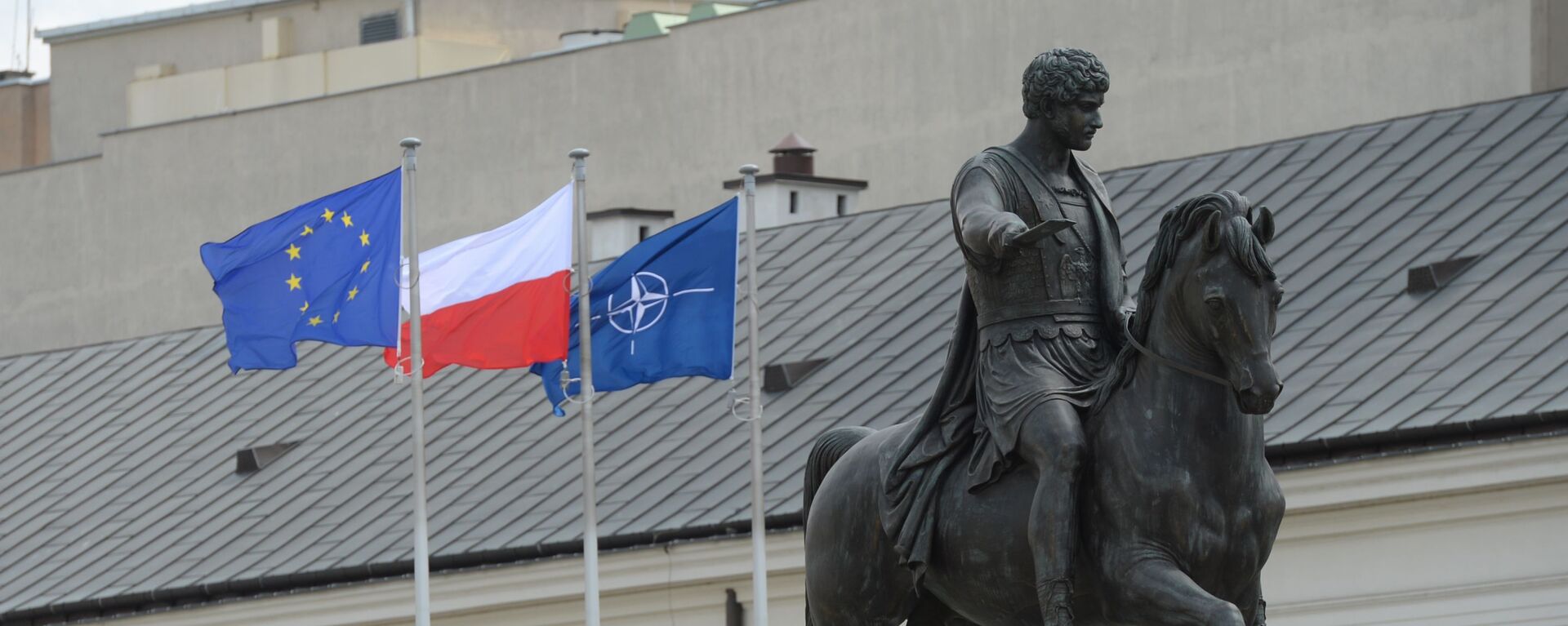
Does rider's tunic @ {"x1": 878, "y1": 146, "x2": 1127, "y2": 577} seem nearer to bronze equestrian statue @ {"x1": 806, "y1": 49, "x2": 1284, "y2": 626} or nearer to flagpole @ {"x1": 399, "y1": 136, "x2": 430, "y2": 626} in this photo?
bronze equestrian statue @ {"x1": 806, "y1": 49, "x2": 1284, "y2": 626}

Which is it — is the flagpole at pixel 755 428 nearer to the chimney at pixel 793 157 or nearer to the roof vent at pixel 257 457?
the roof vent at pixel 257 457

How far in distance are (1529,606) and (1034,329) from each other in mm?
17402

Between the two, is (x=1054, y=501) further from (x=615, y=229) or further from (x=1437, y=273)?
(x=615, y=229)

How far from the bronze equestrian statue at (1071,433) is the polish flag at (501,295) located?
14.3 meters

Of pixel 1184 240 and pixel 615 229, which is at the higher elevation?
pixel 615 229

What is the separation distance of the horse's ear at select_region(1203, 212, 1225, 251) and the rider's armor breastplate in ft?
2.55

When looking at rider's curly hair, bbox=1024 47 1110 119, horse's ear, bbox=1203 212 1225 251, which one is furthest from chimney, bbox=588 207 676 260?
horse's ear, bbox=1203 212 1225 251

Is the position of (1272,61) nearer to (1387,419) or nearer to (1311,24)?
(1311,24)

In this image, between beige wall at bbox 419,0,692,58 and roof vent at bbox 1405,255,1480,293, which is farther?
beige wall at bbox 419,0,692,58

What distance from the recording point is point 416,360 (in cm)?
2831

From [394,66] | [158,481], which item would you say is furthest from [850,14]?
[158,481]

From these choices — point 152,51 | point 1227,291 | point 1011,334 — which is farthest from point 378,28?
point 1227,291

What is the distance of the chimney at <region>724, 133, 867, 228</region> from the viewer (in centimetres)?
4612

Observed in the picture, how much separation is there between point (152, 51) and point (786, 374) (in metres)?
32.8
